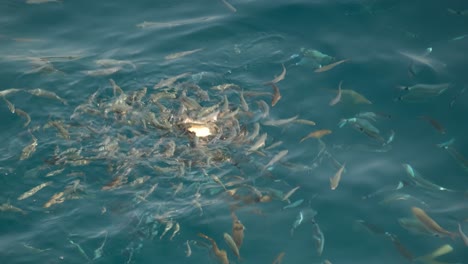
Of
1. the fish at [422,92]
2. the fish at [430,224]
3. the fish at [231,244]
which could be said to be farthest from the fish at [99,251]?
the fish at [422,92]

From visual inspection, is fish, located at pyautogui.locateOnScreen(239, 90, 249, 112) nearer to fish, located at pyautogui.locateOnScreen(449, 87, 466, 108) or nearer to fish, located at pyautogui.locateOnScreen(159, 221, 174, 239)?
fish, located at pyautogui.locateOnScreen(159, 221, 174, 239)

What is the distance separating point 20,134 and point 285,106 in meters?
3.13

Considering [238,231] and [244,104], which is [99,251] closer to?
[238,231]

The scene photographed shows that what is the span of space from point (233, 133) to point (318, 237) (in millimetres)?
1496

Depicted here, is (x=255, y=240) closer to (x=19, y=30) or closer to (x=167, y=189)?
(x=167, y=189)

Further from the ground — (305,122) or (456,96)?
(456,96)

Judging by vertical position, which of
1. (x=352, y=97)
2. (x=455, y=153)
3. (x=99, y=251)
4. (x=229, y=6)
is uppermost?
(x=229, y=6)

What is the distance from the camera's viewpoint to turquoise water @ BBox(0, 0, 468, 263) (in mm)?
4711

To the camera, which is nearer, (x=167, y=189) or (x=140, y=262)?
(x=140, y=262)

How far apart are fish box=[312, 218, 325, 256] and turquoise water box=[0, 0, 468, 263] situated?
33mm

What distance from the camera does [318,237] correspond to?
4680mm

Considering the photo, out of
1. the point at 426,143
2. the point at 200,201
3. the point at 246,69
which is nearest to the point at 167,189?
the point at 200,201

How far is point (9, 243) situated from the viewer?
4.63 meters

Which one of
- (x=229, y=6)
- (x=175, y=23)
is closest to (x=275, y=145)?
(x=175, y=23)
